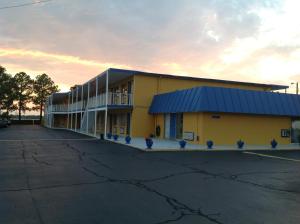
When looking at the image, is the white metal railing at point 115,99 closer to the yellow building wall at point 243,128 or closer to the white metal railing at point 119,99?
the white metal railing at point 119,99

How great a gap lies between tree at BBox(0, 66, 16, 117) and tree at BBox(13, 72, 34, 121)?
1.88 meters

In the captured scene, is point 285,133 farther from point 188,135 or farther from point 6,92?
point 6,92

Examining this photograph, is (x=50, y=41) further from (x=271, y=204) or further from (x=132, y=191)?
(x=271, y=204)

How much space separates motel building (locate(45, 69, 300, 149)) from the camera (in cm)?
2275

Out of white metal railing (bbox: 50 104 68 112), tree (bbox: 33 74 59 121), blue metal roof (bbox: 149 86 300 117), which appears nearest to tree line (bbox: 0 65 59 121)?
tree (bbox: 33 74 59 121)

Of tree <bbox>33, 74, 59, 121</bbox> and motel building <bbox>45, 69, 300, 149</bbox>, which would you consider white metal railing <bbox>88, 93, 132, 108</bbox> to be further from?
tree <bbox>33, 74, 59, 121</bbox>

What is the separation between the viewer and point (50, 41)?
23.1 m

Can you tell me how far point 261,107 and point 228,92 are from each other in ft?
9.01

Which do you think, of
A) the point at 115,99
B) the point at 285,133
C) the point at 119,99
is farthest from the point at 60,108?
the point at 285,133

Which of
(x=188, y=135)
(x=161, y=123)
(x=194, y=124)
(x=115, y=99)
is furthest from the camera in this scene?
(x=115, y=99)

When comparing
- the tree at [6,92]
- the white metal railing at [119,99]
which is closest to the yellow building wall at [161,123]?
the white metal railing at [119,99]

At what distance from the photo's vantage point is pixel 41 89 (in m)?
81.7

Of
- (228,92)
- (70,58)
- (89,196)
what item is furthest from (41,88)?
(89,196)

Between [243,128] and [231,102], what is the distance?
7.47 feet
